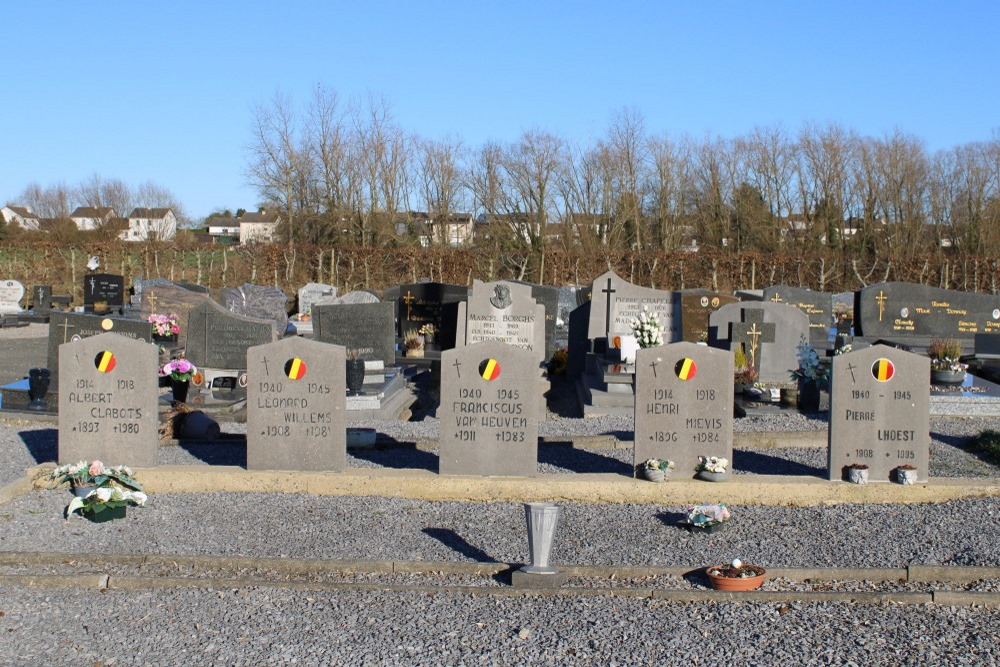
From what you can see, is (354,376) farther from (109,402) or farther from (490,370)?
(490,370)

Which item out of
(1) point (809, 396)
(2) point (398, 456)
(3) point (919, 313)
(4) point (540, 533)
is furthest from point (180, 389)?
(3) point (919, 313)

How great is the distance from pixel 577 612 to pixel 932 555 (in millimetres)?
2511

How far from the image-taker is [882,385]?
7770 millimetres

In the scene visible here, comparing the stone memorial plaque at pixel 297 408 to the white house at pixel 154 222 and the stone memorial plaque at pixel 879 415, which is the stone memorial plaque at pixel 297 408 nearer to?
the stone memorial plaque at pixel 879 415

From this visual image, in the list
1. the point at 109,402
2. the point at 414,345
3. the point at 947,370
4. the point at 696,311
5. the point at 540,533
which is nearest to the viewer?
the point at 540,533

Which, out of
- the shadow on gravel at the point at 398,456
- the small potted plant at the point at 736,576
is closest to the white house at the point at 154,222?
the shadow on gravel at the point at 398,456

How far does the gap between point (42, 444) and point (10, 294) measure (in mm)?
21066

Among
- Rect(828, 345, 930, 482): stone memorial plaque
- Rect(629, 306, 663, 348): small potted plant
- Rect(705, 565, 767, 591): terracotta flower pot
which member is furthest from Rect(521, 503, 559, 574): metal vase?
Rect(629, 306, 663, 348): small potted plant

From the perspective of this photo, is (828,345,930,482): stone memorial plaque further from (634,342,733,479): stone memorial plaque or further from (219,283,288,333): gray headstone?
(219,283,288,333): gray headstone

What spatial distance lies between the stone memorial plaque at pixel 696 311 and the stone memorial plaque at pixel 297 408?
980 centimetres

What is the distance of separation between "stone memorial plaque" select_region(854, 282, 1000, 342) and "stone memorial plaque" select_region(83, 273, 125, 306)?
19.8m

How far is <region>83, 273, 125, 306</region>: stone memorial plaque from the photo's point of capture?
2758 cm

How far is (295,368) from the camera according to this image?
7980 millimetres

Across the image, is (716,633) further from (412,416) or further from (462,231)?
(462,231)
